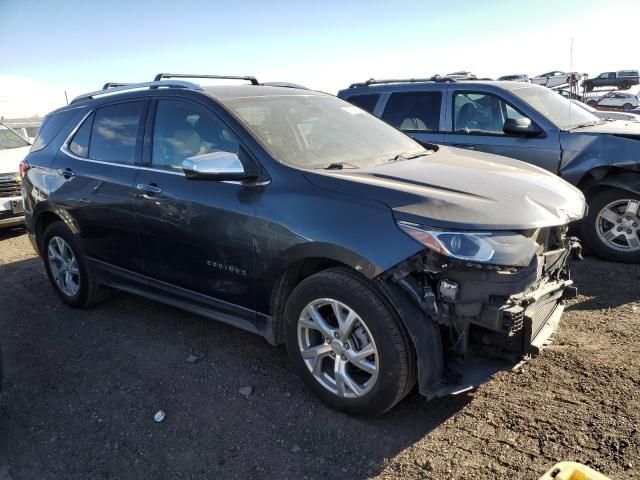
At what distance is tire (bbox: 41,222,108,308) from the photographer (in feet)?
15.5

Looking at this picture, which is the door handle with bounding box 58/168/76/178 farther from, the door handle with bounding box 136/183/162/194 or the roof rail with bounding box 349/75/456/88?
the roof rail with bounding box 349/75/456/88

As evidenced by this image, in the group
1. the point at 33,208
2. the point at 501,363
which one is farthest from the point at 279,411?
the point at 33,208

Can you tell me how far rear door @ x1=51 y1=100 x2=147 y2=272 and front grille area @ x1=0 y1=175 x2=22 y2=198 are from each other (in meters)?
3.78

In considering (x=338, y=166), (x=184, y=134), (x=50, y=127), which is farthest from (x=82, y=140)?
(x=338, y=166)

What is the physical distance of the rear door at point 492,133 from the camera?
5.85 metres

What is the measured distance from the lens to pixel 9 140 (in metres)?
9.52

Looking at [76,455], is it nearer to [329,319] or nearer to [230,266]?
[230,266]

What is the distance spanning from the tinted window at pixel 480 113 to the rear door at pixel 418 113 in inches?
8.4

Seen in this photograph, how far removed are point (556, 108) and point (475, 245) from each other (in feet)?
14.9

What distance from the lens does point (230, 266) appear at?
3436mm

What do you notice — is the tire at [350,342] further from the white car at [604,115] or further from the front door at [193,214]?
the white car at [604,115]

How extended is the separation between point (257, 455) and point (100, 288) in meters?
2.73

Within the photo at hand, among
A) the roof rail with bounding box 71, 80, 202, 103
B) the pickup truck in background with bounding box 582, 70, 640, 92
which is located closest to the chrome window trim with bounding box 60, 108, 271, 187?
the roof rail with bounding box 71, 80, 202, 103

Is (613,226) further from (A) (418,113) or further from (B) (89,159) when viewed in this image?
(B) (89,159)
